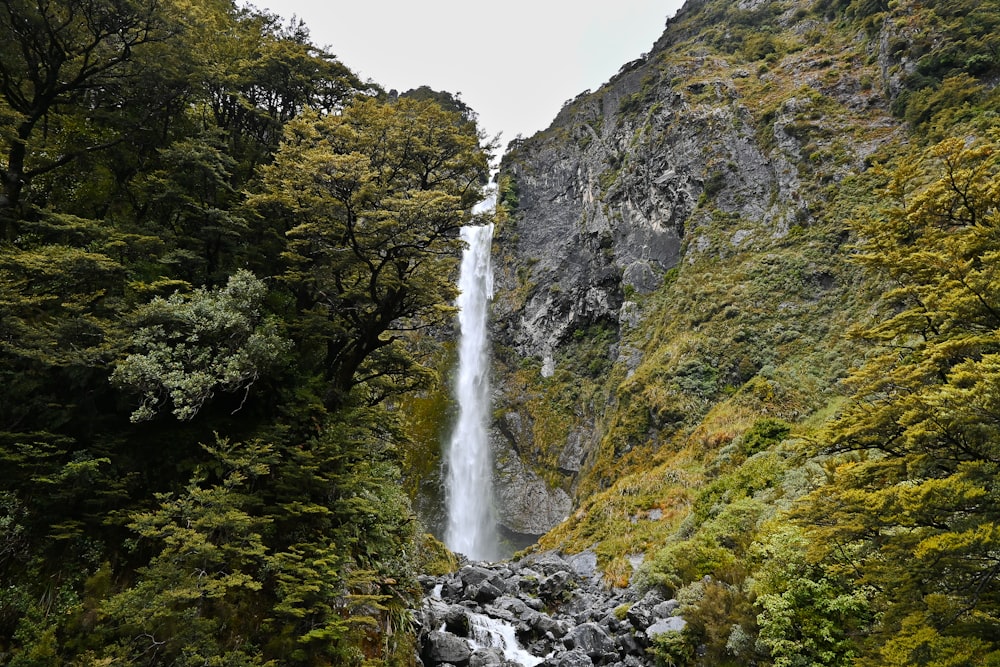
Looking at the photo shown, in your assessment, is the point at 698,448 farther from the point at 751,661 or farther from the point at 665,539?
the point at 751,661

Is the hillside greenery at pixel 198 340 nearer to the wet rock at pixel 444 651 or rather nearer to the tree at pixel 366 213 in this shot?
the tree at pixel 366 213

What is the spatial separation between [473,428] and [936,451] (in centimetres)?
3492

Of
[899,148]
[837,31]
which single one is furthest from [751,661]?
[837,31]

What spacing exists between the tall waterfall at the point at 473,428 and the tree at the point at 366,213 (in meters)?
17.1

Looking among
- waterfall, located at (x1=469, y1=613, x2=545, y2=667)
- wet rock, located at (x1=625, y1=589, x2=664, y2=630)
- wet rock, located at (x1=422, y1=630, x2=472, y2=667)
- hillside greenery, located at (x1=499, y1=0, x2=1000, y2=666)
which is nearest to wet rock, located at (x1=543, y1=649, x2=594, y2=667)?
waterfall, located at (x1=469, y1=613, x2=545, y2=667)

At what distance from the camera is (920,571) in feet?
15.1

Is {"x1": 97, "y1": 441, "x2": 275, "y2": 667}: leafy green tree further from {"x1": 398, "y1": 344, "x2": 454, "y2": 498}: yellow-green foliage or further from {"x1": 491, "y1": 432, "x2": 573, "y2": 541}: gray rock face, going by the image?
{"x1": 398, "y1": 344, "x2": 454, "y2": 498}: yellow-green foliage

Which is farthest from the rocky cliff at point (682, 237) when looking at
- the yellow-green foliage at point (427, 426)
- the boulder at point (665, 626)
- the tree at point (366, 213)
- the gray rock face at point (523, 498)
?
the tree at point (366, 213)

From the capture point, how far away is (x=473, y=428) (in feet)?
126

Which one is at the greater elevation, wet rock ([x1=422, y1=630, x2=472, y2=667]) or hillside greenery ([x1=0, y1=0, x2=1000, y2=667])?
hillside greenery ([x1=0, y1=0, x2=1000, y2=667])

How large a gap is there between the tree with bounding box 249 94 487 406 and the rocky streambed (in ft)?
20.3

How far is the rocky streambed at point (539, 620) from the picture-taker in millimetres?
9992

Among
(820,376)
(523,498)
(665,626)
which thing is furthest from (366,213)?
(523,498)

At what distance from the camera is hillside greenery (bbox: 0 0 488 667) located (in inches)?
224
